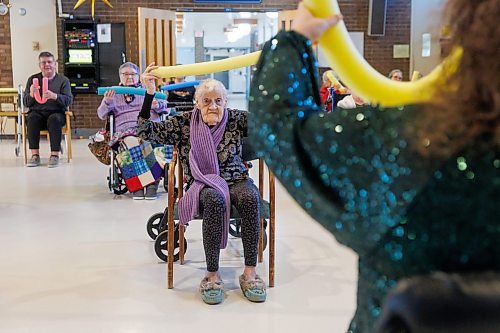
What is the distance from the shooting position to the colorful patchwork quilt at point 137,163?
17.5ft

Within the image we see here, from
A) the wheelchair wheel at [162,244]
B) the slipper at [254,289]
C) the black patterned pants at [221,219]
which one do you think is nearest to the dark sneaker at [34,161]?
the wheelchair wheel at [162,244]

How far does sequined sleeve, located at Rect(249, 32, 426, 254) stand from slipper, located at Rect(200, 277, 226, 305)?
2.10m

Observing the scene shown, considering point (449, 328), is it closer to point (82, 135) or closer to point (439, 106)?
point (439, 106)

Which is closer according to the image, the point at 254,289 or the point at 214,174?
the point at 254,289

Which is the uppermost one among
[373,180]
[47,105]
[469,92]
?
[469,92]

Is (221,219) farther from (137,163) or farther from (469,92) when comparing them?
(137,163)

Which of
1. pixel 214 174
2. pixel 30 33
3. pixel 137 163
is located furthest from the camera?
pixel 30 33

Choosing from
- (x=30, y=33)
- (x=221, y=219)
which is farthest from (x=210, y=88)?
(x=30, y=33)

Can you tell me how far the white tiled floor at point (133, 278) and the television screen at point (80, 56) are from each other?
5.95 metres

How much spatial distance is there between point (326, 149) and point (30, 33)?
1100 cm

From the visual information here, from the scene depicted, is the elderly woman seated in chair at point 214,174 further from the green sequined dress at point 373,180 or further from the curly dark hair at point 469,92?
the curly dark hair at point 469,92

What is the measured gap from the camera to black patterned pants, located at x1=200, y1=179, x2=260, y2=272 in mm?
3008

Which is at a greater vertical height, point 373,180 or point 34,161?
point 373,180

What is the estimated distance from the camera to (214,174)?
3.16 metres
